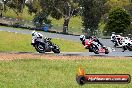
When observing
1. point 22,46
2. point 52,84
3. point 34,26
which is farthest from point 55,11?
point 52,84

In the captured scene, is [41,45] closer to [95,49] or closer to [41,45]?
[41,45]

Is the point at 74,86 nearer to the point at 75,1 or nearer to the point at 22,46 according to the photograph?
the point at 22,46

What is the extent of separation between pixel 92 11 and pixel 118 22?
40.3 feet

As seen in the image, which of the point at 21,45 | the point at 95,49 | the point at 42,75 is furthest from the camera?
the point at 21,45

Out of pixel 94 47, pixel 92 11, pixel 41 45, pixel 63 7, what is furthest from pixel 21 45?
pixel 92 11

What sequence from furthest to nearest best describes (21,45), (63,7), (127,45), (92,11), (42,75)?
(92,11)
(63,7)
(127,45)
(21,45)
(42,75)

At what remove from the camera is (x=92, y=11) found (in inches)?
2704

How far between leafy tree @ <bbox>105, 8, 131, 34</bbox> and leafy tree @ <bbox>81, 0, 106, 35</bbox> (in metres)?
8.64

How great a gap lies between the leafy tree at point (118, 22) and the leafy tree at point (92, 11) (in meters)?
8.64

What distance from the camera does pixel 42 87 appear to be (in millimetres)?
11711

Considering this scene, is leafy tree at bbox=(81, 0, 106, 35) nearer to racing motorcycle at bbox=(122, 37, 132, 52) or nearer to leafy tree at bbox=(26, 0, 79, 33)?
leafy tree at bbox=(26, 0, 79, 33)

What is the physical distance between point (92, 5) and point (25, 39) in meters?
33.5

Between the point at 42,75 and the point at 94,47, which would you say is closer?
the point at 42,75

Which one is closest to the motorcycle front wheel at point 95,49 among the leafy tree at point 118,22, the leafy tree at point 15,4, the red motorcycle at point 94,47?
the red motorcycle at point 94,47
